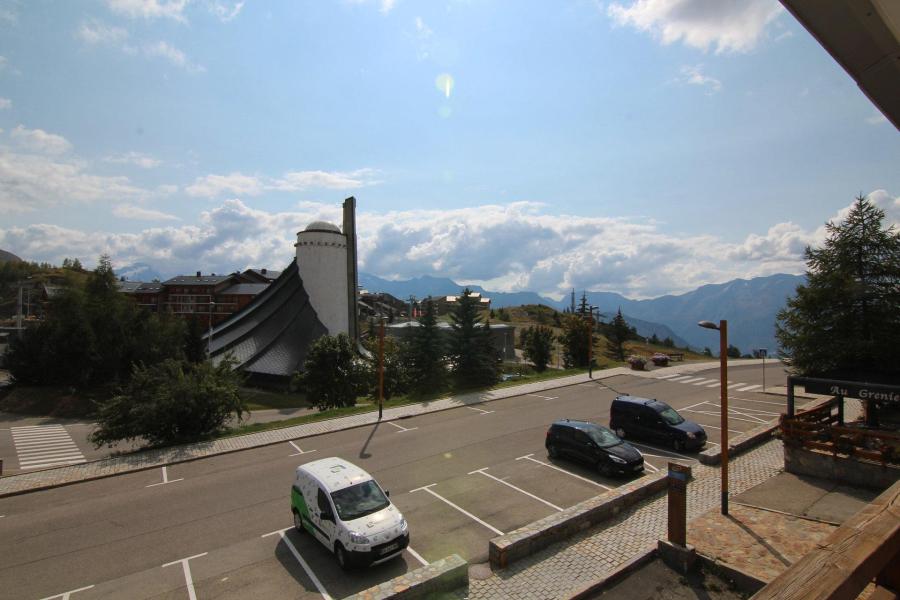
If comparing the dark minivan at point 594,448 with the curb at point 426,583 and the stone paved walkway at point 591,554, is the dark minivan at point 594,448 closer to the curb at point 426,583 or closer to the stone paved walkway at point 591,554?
the stone paved walkway at point 591,554

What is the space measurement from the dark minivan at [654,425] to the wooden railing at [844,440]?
3394 mm

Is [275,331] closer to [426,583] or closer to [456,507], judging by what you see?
[456,507]

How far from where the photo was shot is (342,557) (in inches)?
428

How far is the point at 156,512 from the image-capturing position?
46.8ft

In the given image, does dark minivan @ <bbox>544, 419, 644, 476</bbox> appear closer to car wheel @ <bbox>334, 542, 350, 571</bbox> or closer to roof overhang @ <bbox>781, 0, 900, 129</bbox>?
car wheel @ <bbox>334, 542, 350, 571</bbox>

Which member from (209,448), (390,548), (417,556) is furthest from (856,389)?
(209,448)

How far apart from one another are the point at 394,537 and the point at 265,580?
299cm

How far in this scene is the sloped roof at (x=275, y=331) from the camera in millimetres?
48969

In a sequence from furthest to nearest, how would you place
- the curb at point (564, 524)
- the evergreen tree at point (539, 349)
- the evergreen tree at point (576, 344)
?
the evergreen tree at point (539, 349)
the evergreen tree at point (576, 344)
the curb at point (564, 524)

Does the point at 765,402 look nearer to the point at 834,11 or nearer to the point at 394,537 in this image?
the point at 394,537

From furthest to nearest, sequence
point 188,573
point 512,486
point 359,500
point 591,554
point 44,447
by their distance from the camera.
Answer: point 44,447, point 512,486, point 359,500, point 188,573, point 591,554

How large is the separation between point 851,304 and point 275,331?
5031 cm

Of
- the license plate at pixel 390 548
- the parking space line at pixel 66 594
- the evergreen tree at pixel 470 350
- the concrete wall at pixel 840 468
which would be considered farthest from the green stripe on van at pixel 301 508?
the evergreen tree at pixel 470 350

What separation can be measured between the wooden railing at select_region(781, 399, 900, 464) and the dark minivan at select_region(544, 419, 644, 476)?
4784 mm
